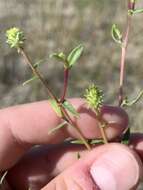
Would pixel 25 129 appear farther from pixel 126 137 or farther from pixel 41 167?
pixel 126 137

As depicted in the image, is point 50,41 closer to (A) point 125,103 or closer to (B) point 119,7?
(B) point 119,7

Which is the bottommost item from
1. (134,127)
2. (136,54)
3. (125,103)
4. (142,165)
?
(134,127)

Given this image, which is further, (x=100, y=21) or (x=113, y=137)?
(x=100, y=21)

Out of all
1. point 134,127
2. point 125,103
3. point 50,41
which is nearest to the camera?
point 125,103

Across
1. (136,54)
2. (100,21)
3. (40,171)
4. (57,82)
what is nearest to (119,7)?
(100,21)

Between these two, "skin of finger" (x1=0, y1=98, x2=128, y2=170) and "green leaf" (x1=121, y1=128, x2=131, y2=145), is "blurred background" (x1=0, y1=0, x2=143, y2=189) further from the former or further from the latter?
"green leaf" (x1=121, y1=128, x2=131, y2=145)

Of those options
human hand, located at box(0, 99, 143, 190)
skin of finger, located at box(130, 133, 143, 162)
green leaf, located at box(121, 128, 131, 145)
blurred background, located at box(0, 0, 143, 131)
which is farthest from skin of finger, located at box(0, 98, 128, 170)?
blurred background, located at box(0, 0, 143, 131)
